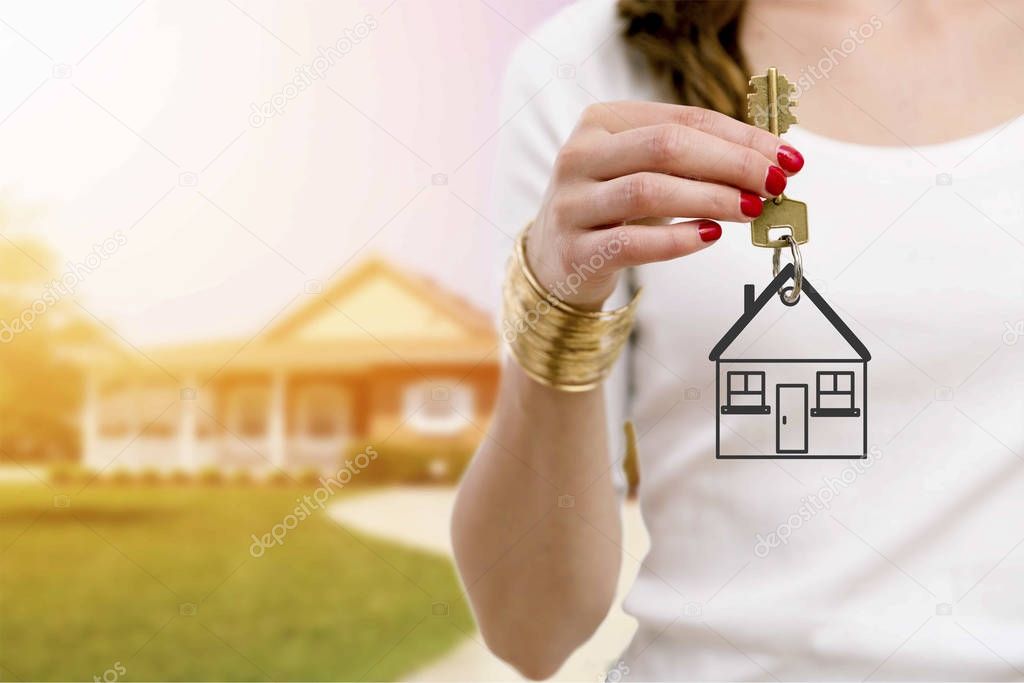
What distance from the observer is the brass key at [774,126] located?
0.67 meters

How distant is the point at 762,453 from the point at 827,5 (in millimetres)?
401

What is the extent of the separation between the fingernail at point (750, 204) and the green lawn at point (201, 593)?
4502 millimetres

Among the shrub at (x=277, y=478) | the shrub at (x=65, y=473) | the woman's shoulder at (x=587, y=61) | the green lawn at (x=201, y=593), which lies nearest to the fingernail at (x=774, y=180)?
the woman's shoulder at (x=587, y=61)

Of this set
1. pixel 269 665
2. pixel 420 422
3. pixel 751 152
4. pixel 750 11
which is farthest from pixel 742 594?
pixel 420 422

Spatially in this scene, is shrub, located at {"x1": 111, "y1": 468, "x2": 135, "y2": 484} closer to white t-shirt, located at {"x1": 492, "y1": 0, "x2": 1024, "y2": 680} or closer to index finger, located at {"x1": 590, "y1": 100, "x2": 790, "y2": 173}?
white t-shirt, located at {"x1": 492, "y1": 0, "x2": 1024, "y2": 680}

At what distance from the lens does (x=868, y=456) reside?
0.78 m

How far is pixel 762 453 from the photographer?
77cm

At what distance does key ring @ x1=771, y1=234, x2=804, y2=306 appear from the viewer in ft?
2.23

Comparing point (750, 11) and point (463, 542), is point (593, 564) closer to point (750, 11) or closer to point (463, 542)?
point (463, 542)

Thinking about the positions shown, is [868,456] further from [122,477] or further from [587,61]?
[122,477]

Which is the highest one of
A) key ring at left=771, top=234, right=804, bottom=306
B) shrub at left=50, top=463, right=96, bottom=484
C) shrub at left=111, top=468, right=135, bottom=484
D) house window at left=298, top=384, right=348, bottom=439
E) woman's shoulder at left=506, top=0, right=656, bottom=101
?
woman's shoulder at left=506, top=0, right=656, bottom=101

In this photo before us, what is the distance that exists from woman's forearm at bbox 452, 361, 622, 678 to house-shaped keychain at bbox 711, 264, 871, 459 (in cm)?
10

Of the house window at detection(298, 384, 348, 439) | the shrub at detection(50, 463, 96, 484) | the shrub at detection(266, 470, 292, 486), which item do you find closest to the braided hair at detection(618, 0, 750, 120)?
the house window at detection(298, 384, 348, 439)

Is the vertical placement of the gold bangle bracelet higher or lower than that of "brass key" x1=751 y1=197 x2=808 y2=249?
lower
